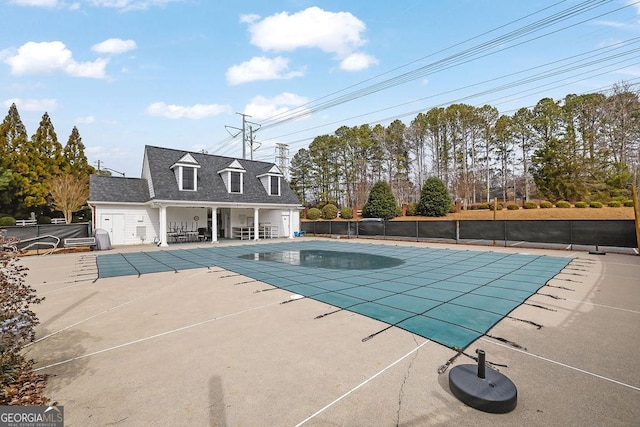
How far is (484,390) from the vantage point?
229 cm

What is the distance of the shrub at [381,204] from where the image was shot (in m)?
25.1

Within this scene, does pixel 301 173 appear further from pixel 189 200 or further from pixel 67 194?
pixel 67 194

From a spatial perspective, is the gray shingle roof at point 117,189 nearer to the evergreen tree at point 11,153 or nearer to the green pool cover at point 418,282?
the green pool cover at point 418,282

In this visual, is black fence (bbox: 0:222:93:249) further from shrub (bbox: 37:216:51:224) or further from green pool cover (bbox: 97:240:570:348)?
shrub (bbox: 37:216:51:224)

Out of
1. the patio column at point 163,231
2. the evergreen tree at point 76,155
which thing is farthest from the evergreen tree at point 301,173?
the patio column at point 163,231

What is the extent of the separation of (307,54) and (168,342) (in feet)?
63.1

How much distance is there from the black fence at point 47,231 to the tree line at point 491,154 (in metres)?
25.6

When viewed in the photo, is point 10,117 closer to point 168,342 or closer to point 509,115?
point 168,342

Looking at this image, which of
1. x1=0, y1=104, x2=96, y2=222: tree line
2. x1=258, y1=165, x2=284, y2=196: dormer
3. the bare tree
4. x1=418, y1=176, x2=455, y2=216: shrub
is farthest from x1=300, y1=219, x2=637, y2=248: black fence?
x1=0, y1=104, x2=96, y2=222: tree line

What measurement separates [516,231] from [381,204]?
12282 millimetres

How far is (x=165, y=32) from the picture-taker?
41.2 feet

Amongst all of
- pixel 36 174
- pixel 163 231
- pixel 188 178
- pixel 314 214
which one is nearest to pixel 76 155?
pixel 36 174

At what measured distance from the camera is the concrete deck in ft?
7.22

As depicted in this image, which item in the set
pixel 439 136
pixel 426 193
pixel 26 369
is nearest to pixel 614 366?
pixel 26 369
